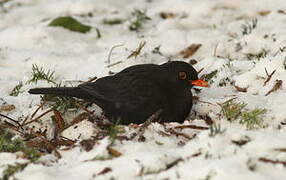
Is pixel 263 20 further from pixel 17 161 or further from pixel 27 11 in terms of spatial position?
pixel 17 161

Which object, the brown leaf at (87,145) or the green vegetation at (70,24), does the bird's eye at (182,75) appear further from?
the green vegetation at (70,24)

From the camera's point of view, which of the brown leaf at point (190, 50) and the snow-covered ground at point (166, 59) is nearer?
the snow-covered ground at point (166, 59)

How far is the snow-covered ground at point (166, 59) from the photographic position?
9.75 feet

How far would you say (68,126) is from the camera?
420 centimetres

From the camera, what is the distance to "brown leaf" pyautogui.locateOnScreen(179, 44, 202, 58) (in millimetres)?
6141

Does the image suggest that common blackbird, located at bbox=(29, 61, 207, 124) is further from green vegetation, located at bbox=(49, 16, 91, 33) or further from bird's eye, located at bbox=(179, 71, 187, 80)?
green vegetation, located at bbox=(49, 16, 91, 33)

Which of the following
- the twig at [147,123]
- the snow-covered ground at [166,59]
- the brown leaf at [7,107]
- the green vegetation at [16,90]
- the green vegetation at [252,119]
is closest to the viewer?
the snow-covered ground at [166,59]

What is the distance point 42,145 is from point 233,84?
1955 mm

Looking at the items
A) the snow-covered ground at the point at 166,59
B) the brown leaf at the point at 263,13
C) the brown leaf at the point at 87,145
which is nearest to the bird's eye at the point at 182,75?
the snow-covered ground at the point at 166,59

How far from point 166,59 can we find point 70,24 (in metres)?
1.74

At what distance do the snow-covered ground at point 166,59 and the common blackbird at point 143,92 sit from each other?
8.3 inches

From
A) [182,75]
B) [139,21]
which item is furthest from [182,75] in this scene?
[139,21]

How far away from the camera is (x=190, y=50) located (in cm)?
619

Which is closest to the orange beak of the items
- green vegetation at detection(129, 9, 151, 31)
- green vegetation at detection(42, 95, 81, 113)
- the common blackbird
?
the common blackbird
